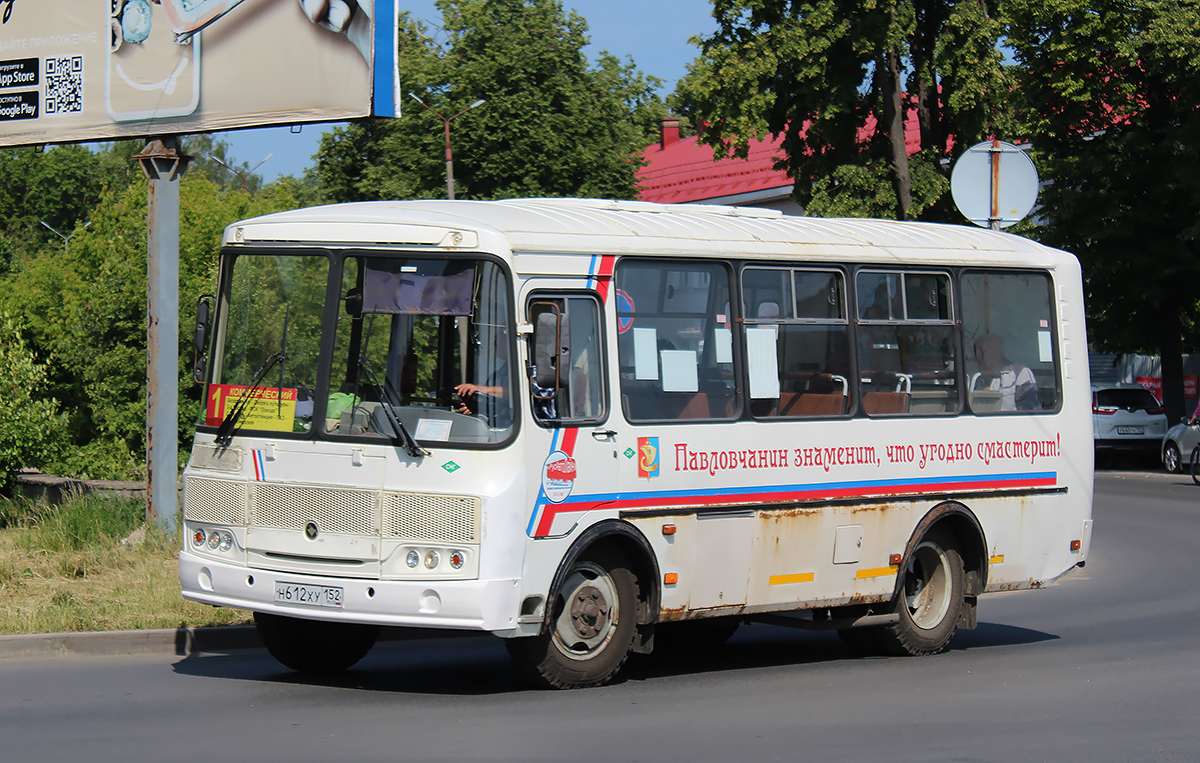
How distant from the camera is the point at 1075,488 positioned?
12469 mm

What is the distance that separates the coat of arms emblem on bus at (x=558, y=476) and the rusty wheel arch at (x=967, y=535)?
10.9 feet

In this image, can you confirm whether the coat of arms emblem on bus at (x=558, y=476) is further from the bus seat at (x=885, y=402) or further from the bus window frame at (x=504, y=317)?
the bus seat at (x=885, y=402)

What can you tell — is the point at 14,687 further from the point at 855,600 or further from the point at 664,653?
the point at 855,600

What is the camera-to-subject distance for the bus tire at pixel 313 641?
32.5 ft

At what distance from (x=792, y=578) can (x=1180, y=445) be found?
25.8 m

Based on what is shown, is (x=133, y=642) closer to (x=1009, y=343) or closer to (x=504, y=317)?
(x=504, y=317)

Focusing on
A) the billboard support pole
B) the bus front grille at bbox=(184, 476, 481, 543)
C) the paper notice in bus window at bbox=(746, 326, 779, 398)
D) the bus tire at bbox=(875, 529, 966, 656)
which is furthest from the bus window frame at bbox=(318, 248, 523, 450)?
the billboard support pole

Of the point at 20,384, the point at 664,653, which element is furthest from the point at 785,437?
the point at 20,384

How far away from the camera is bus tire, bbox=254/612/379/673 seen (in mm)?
9906

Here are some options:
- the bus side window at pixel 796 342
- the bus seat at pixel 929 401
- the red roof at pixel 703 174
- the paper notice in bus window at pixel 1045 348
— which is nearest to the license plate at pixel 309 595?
the bus side window at pixel 796 342

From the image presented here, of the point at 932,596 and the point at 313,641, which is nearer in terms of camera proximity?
the point at 313,641

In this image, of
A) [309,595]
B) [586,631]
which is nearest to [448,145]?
[586,631]

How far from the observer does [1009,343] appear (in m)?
12.3

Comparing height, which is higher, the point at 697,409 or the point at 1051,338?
the point at 1051,338
